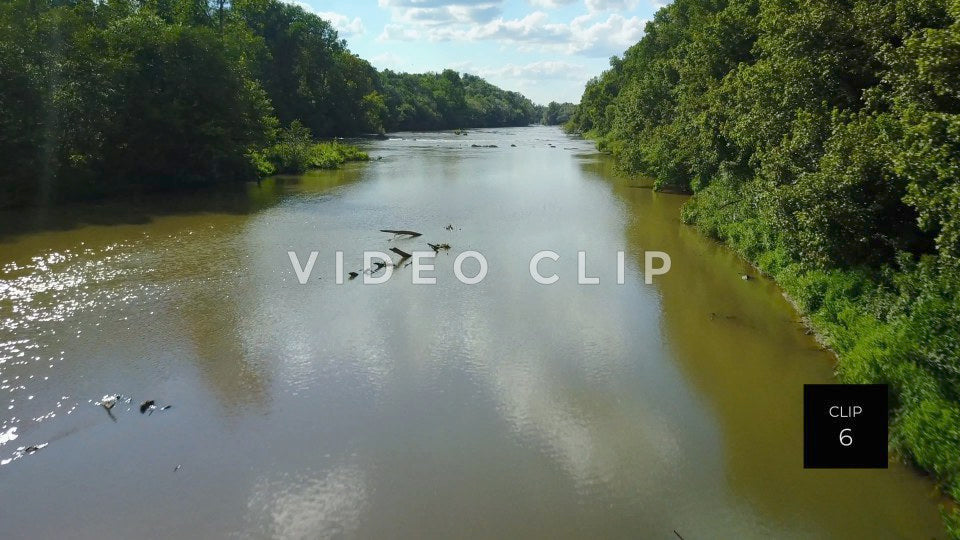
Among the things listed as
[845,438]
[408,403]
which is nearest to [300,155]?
[408,403]

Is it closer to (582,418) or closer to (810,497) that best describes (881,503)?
(810,497)

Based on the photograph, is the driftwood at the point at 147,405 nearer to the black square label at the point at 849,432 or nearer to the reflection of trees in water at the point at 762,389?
the reflection of trees in water at the point at 762,389

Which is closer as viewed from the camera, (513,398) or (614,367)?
(513,398)

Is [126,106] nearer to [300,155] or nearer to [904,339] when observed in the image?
[300,155]

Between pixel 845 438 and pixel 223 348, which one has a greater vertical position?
pixel 223 348

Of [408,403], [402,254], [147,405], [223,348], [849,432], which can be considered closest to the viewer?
[849,432]

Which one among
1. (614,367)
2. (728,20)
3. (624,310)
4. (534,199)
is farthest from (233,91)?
(614,367)

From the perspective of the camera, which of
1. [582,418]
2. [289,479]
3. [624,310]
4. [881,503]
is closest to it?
[881,503]

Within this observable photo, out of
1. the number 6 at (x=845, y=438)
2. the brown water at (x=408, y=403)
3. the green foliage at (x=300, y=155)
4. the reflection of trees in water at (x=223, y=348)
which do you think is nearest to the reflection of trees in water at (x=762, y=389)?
the brown water at (x=408, y=403)
